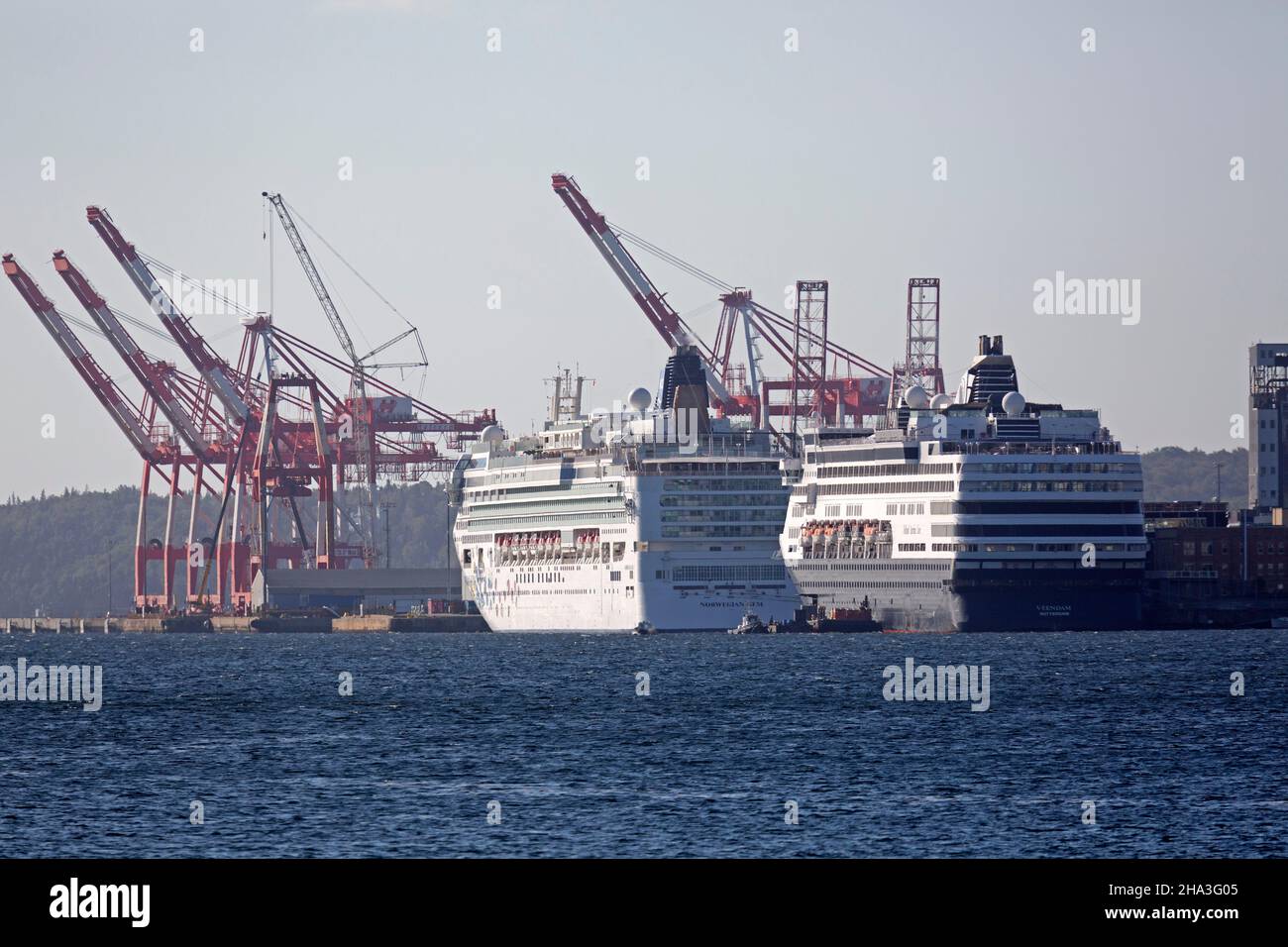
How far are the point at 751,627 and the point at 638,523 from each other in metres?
10.4

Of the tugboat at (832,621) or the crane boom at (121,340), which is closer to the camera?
the tugboat at (832,621)

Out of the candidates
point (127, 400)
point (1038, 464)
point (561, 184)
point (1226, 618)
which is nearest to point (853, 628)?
point (1038, 464)

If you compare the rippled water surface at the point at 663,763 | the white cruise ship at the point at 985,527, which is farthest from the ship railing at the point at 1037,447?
the rippled water surface at the point at 663,763

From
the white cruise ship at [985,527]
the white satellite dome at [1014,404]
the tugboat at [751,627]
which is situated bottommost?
the tugboat at [751,627]

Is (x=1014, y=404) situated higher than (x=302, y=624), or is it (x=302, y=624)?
(x=1014, y=404)

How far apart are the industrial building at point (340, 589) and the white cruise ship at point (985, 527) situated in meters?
55.8

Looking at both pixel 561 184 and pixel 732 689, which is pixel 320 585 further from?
pixel 732 689

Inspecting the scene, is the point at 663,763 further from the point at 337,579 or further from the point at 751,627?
the point at 337,579

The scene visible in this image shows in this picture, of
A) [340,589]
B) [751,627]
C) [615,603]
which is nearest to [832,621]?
[751,627]

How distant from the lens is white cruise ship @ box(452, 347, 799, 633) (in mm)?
134250

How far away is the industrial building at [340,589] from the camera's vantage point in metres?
178

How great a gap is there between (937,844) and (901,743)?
19.9 metres

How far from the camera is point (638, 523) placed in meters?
136

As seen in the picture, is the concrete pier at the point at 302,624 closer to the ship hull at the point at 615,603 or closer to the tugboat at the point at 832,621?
the ship hull at the point at 615,603
